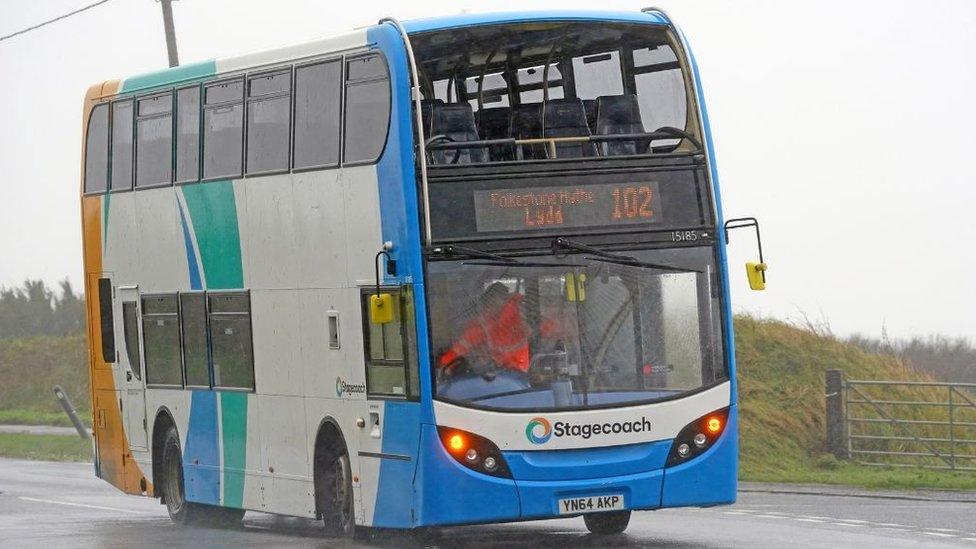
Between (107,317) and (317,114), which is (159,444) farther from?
(317,114)

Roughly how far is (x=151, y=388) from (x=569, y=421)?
7.35m

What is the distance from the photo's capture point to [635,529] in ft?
60.6

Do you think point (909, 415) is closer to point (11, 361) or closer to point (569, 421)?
point (569, 421)

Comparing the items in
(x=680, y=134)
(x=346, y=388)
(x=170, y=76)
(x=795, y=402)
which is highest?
(x=170, y=76)

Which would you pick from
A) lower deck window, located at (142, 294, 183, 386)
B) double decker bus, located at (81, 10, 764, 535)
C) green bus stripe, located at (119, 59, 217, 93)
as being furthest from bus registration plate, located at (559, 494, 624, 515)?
lower deck window, located at (142, 294, 183, 386)

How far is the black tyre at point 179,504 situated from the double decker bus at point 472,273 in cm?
190

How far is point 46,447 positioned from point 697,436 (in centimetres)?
2882

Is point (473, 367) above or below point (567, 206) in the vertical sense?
below

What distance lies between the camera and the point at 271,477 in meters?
18.7

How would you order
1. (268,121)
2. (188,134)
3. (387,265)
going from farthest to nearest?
(188,134), (268,121), (387,265)

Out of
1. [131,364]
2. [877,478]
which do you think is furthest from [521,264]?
[877,478]

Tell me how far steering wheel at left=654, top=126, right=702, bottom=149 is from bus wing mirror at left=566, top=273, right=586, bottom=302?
1.50 meters

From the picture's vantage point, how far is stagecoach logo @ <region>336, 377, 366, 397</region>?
16547mm

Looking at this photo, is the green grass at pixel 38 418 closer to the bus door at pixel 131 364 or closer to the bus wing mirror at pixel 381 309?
the bus door at pixel 131 364
